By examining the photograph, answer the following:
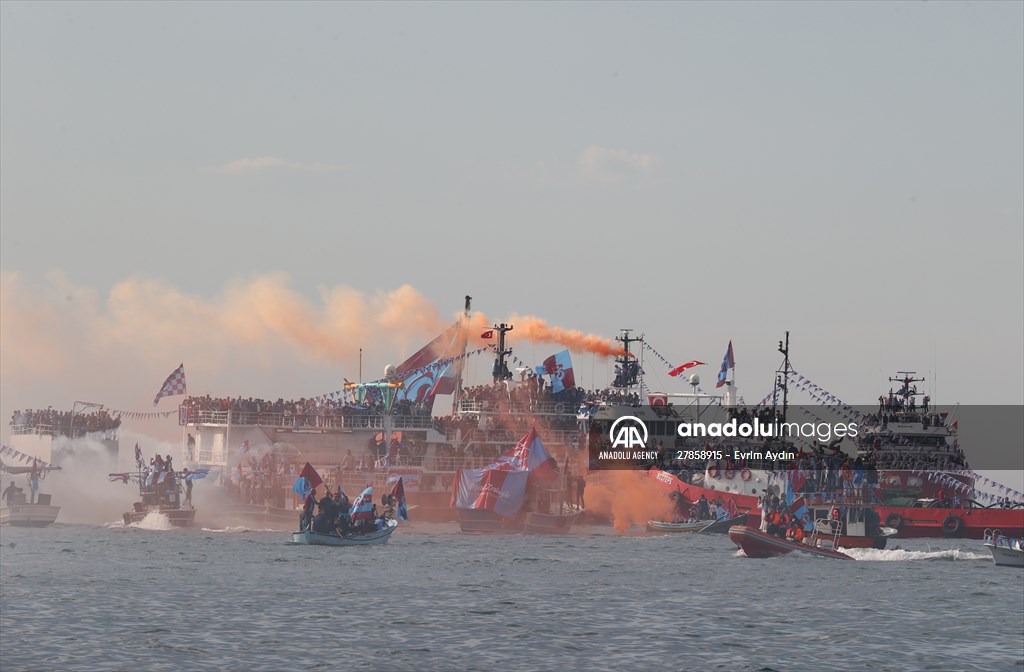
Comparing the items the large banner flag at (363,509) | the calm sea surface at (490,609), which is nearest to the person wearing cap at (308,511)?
the calm sea surface at (490,609)

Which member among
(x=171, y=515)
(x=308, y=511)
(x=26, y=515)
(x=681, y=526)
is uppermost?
(x=308, y=511)

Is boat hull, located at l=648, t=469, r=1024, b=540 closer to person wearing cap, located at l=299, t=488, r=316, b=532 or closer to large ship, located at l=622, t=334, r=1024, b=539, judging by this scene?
large ship, located at l=622, t=334, r=1024, b=539

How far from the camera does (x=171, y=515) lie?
9556cm

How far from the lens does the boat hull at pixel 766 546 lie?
238ft

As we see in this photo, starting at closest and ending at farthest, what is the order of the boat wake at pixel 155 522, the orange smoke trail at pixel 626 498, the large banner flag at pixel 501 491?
the large banner flag at pixel 501 491 < the boat wake at pixel 155 522 < the orange smoke trail at pixel 626 498

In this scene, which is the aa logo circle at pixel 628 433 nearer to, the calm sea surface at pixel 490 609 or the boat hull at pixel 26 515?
the calm sea surface at pixel 490 609

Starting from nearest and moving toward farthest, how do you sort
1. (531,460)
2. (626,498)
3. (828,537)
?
(828,537)
(531,460)
(626,498)

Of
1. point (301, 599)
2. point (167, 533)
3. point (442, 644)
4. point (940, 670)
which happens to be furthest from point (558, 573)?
point (167, 533)

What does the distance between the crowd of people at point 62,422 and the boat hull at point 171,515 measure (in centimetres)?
1170

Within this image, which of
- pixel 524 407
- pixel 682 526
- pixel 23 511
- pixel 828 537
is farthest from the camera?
pixel 524 407

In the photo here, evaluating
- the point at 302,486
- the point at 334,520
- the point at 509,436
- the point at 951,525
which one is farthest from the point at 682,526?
the point at 302,486

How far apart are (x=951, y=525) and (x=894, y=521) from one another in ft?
13.8

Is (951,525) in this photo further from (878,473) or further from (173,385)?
(173,385)

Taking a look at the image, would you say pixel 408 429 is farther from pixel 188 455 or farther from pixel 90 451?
pixel 90 451
